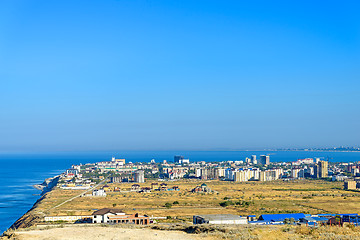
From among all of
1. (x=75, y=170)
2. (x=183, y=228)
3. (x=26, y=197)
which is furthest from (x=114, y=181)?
(x=183, y=228)

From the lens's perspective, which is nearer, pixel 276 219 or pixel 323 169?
pixel 276 219

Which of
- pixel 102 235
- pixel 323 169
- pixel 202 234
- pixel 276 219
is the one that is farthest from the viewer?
pixel 323 169

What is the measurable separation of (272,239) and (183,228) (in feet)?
9.14

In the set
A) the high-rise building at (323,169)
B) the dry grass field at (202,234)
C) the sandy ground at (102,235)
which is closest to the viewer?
the dry grass field at (202,234)

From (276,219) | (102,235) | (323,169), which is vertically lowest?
(323,169)

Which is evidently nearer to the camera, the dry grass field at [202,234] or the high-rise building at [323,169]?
the dry grass field at [202,234]

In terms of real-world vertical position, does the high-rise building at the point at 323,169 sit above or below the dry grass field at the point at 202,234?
below

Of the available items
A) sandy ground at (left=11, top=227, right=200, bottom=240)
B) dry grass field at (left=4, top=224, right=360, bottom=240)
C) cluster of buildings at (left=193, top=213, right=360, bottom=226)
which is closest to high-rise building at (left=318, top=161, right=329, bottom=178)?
cluster of buildings at (left=193, top=213, right=360, bottom=226)

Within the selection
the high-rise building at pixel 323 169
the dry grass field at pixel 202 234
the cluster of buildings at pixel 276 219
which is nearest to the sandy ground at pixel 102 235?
the dry grass field at pixel 202 234

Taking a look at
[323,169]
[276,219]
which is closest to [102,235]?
[276,219]

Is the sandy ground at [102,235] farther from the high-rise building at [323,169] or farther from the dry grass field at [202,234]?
the high-rise building at [323,169]

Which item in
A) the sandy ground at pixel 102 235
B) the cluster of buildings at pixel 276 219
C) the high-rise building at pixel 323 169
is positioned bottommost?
the high-rise building at pixel 323 169

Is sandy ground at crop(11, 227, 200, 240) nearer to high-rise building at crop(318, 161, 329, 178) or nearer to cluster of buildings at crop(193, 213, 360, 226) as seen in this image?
cluster of buildings at crop(193, 213, 360, 226)

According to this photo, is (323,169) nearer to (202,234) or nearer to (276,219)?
(276,219)
